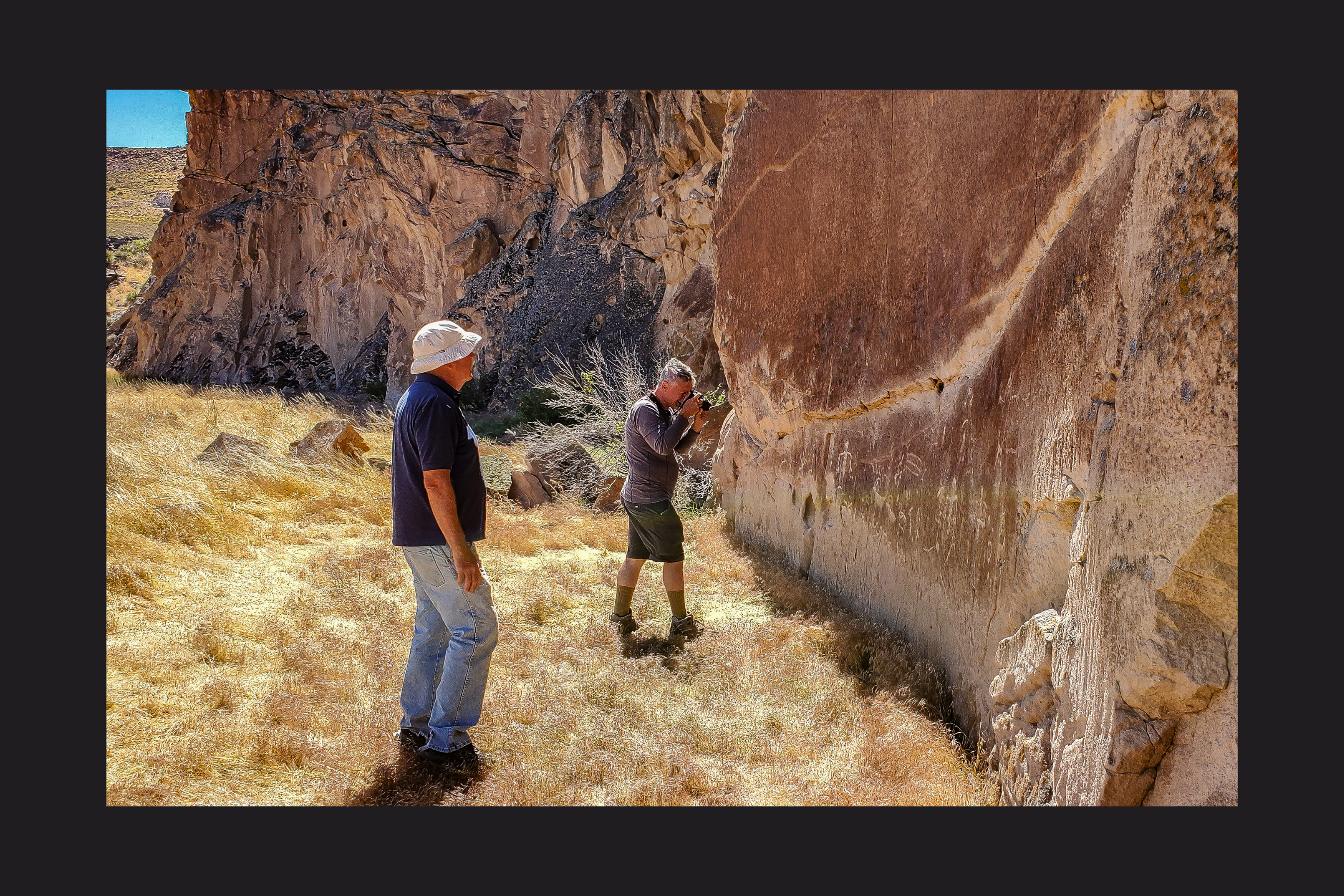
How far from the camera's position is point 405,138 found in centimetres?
2134

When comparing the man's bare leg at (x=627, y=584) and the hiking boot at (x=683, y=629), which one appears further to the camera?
the man's bare leg at (x=627, y=584)

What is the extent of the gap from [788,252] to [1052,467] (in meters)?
3.49

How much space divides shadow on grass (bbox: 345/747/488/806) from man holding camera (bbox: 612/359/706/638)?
178 centimetres

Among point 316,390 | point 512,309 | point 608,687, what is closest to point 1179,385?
point 608,687

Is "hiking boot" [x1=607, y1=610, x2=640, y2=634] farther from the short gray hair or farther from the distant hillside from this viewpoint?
the distant hillside

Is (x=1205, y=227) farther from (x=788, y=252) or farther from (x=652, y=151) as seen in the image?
(x=652, y=151)

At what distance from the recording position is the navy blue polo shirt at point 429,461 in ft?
9.16

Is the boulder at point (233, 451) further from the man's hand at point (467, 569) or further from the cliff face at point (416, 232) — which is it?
the man's hand at point (467, 569)

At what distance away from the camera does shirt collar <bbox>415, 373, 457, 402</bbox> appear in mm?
2910

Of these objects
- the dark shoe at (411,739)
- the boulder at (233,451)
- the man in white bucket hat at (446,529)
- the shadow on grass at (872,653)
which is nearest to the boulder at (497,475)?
the boulder at (233,451)

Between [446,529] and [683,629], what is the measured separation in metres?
2.21

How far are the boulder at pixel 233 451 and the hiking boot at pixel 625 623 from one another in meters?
5.38

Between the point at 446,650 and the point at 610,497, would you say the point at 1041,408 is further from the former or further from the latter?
the point at 610,497

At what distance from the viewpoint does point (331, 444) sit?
934 cm
